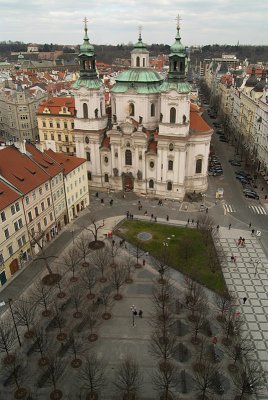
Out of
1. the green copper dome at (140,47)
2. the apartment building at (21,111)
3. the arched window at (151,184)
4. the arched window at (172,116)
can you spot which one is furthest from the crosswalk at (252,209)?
the apartment building at (21,111)

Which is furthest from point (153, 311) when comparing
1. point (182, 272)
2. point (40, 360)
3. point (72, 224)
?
point (72, 224)

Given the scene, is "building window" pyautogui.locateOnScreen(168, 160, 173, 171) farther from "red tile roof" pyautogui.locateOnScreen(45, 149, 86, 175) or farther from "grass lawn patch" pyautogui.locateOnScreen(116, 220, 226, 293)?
"red tile roof" pyautogui.locateOnScreen(45, 149, 86, 175)

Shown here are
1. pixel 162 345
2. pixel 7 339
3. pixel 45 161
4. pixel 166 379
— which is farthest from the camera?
pixel 45 161

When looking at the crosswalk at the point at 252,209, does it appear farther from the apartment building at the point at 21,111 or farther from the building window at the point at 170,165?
the apartment building at the point at 21,111

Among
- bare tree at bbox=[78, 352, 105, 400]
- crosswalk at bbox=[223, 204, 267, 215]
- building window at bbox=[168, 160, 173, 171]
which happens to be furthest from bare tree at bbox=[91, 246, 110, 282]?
crosswalk at bbox=[223, 204, 267, 215]

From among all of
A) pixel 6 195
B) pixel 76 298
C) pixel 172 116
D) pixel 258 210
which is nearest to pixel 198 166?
pixel 172 116

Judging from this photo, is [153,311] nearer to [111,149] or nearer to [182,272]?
[182,272]

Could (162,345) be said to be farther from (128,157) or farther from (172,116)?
(128,157)
